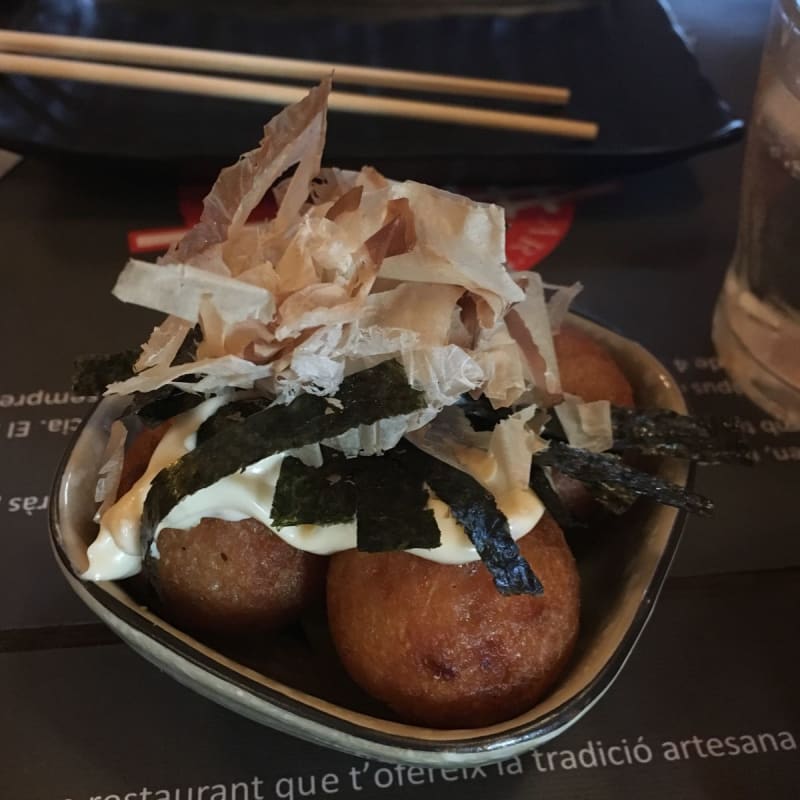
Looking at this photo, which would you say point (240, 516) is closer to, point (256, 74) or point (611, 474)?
point (611, 474)

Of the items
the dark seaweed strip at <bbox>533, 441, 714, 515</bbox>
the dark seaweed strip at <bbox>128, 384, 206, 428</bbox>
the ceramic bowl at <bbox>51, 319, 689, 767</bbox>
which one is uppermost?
the dark seaweed strip at <bbox>128, 384, 206, 428</bbox>

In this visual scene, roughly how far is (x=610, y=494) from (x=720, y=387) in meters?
0.45

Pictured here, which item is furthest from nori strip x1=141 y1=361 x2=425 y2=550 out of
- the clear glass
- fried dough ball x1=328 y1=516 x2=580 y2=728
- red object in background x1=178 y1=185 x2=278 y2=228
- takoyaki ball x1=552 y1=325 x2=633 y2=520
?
red object in background x1=178 y1=185 x2=278 y2=228

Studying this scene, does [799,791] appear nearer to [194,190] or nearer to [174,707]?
[174,707]

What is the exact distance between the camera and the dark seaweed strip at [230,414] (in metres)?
0.66

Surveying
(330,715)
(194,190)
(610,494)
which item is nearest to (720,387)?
(610,494)

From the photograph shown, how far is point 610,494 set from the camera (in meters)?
0.72

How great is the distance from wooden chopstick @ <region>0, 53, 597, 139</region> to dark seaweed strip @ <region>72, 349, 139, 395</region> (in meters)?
0.62

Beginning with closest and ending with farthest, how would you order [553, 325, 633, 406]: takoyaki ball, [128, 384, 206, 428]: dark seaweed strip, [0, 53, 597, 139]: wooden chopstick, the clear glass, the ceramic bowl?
A: the ceramic bowl, [128, 384, 206, 428]: dark seaweed strip, [553, 325, 633, 406]: takoyaki ball, the clear glass, [0, 53, 597, 139]: wooden chopstick

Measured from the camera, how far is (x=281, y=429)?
62 cm

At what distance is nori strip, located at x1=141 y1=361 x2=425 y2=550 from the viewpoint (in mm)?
608

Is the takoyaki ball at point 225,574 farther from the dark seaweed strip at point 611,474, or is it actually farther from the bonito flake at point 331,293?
the dark seaweed strip at point 611,474

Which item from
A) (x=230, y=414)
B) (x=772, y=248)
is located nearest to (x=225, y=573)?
(x=230, y=414)

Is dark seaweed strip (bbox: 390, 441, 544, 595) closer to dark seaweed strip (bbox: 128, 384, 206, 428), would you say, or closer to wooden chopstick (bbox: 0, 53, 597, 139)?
dark seaweed strip (bbox: 128, 384, 206, 428)
